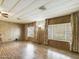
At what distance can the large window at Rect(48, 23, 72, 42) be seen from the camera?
252 inches

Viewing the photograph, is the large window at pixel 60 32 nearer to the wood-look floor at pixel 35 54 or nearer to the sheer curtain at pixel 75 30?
the sheer curtain at pixel 75 30

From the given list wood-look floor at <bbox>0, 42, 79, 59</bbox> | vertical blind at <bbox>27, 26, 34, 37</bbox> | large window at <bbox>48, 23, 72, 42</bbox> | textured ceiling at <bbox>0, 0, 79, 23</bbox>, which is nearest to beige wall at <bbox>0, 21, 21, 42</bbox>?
vertical blind at <bbox>27, 26, 34, 37</bbox>

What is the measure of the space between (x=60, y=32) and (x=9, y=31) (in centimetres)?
706

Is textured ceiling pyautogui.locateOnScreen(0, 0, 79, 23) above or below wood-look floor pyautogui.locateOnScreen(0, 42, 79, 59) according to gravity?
above

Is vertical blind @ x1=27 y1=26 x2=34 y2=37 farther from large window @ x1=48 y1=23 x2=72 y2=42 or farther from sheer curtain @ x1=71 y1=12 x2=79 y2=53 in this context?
sheer curtain @ x1=71 y1=12 x2=79 y2=53

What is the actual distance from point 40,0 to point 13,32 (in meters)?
9.43

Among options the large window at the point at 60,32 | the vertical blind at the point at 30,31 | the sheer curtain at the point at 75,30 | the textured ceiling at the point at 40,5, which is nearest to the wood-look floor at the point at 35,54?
the sheer curtain at the point at 75,30

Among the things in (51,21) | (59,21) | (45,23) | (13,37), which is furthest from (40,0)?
(13,37)

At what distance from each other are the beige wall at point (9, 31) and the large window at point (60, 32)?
5.75 m

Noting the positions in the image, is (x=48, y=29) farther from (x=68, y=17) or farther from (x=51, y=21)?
→ (x=68, y=17)

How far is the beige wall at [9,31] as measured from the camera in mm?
11442

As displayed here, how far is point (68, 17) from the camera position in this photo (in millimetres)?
6344

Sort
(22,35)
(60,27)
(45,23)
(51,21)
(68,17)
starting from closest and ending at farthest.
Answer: (68,17), (60,27), (51,21), (45,23), (22,35)

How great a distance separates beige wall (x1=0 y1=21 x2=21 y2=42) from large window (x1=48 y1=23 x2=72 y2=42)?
18.9ft
